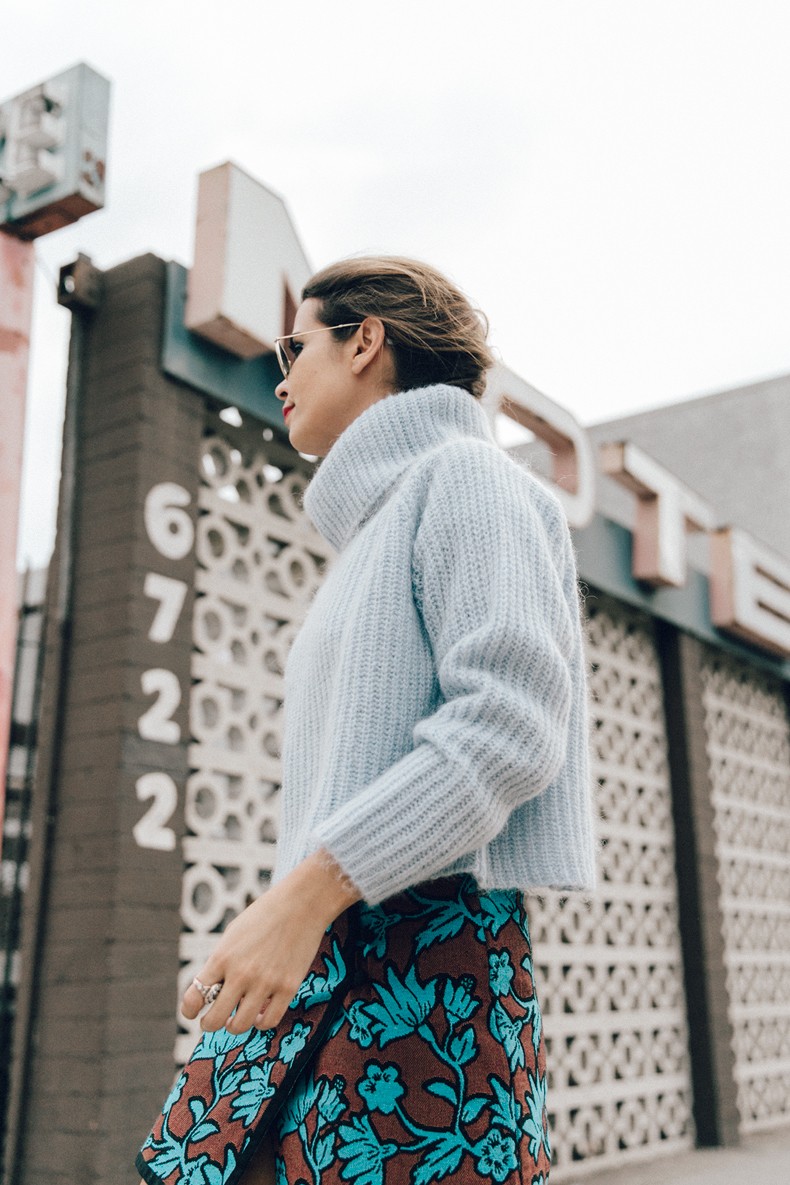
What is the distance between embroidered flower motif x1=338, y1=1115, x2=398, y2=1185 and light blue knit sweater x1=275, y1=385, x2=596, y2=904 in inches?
8.4

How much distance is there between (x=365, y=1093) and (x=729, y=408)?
12.9 metres

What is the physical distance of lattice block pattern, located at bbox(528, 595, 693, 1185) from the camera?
5.44m

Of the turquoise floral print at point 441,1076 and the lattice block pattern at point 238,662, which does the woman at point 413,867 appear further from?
the lattice block pattern at point 238,662

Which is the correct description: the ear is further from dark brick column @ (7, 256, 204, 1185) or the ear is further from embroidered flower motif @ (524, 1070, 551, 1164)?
dark brick column @ (7, 256, 204, 1185)

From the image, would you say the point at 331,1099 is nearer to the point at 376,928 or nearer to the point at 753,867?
the point at 376,928

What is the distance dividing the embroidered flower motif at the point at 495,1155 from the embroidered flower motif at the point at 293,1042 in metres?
0.19

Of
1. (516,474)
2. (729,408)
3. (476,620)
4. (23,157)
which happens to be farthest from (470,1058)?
(729,408)

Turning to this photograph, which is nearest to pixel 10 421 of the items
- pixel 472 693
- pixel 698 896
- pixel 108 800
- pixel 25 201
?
pixel 25 201

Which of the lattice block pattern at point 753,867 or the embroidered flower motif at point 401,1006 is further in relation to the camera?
the lattice block pattern at point 753,867

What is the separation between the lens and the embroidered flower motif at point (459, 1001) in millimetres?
1066

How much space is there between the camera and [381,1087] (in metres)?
1.03

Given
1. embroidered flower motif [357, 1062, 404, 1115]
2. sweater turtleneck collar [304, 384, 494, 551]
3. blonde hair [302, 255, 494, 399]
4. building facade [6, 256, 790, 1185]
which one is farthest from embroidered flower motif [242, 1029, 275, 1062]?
building facade [6, 256, 790, 1185]

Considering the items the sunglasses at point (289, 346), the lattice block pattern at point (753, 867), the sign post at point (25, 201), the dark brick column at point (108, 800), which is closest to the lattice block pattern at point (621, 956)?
the lattice block pattern at point (753, 867)

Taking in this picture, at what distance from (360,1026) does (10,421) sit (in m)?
3.02
